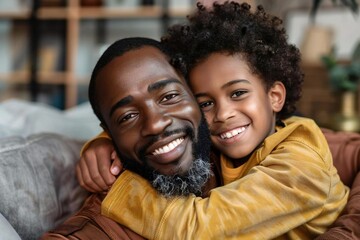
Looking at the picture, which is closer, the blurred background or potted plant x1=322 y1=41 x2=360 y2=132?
potted plant x1=322 y1=41 x2=360 y2=132

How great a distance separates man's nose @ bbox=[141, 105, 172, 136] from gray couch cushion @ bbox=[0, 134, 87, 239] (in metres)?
0.30

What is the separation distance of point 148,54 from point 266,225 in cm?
39

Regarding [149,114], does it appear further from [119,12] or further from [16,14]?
[16,14]

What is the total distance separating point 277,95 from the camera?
1099mm

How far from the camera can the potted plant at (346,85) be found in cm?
251

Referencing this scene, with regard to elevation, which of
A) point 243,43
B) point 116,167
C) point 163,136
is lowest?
point 116,167

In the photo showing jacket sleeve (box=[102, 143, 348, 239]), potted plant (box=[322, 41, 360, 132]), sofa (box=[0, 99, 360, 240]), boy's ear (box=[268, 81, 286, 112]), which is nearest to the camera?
jacket sleeve (box=[102, 143, 348, 239])

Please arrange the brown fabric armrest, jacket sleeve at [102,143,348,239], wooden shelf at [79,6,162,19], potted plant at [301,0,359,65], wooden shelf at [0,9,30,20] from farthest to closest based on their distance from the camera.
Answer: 1. wooden shelf at [0,9,30,20]
2. wooden shelf at [79,6,162,19]
3. potted plant at [301,0,359,65]
4. the brown fabric armrest
5. jacket sleeve at [102,143,348,239]

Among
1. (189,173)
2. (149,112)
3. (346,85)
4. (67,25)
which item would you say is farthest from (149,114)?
(67,25)

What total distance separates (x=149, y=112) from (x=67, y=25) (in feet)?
9.87

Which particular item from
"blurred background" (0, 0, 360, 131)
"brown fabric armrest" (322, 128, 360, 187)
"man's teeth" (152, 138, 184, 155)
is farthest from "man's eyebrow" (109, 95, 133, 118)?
"blurred background" (0, 0, 360, 131)

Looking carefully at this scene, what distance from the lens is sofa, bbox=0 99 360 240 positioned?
98 centimetres

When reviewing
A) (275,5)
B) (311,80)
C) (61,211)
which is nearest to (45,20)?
(275,5)

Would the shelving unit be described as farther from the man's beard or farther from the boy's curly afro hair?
the man's beard
